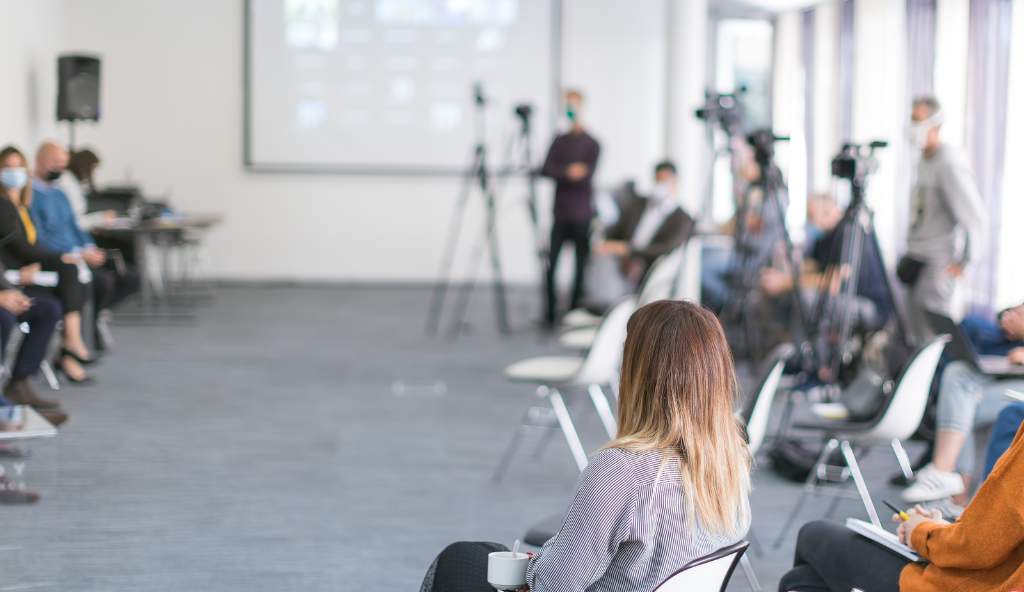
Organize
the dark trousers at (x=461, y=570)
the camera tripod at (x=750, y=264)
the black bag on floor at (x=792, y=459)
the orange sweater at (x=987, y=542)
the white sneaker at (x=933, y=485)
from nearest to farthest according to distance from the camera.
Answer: the orange sweater at (x=987, y=542)
the dark trousers at (x=461, y=570)
the white sneaker at (x=933, y=485)
the black bag on floor at (x=792, y=459)
the camera tripod at (x=750, y=264)

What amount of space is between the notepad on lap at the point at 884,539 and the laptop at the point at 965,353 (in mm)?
1903

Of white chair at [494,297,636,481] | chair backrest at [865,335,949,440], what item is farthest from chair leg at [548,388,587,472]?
chair backrest at [865,335,949,440]

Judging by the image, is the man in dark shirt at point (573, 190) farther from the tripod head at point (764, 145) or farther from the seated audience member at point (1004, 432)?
the seated audience member at point (1004, 432)

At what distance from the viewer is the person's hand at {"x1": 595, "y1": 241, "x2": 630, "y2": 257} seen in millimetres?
9508

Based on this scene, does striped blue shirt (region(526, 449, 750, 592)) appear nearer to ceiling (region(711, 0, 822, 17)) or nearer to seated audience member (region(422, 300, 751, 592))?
seated audience member (region(422, 300, 751, 592))

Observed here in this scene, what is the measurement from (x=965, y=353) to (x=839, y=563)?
2.03 meters

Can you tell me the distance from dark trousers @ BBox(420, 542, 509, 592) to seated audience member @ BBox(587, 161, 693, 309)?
523 centimetres

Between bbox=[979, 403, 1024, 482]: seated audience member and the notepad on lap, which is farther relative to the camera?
bbox=[979, 403, 1024, 482]: seated audience member

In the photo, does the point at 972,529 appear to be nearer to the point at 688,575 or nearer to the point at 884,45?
the point at 688,575

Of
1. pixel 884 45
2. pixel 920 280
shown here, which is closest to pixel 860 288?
pixel 920 280

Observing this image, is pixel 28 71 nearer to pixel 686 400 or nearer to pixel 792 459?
pixel 792 459

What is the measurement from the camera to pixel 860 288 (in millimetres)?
7160

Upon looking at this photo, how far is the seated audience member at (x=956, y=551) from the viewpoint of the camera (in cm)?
229

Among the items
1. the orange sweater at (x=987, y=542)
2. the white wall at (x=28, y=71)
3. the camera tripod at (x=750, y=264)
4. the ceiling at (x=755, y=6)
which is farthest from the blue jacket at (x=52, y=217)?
the ceiling at (x=755, y=6)
